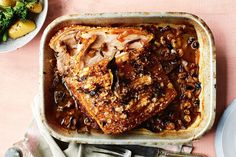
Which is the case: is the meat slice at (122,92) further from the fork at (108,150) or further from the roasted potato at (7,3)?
the roasted potato at (7,3)

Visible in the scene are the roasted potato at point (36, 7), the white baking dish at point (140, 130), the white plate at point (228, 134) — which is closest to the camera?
the white baking dish at point (140, 130)

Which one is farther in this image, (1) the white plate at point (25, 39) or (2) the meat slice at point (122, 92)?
(1) the white plate at point (25, 39)

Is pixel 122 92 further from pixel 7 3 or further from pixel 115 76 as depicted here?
pixel 7 3

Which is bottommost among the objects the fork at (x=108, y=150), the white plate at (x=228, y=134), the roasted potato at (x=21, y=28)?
the fork at (x=108, y=150)

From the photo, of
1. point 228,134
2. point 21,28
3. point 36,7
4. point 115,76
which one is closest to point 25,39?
point 21,28

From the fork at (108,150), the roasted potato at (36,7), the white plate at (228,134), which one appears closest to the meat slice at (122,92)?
the fork at (108,150)

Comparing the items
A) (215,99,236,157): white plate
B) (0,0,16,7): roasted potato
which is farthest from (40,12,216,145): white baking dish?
(0,0,16,7): roasted potato

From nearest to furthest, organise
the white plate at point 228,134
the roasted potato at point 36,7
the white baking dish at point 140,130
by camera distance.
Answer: the white baking dish at point 140,130
the white plate at point 228,134
the roasted potato at point 36,7

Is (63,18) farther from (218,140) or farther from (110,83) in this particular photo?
(218,140)

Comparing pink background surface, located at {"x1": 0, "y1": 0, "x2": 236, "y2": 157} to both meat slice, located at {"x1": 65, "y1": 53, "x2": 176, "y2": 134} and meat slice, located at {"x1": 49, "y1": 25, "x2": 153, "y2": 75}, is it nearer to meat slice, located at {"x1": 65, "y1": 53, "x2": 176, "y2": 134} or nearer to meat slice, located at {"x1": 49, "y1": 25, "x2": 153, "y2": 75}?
meat slice, located at {"x1": 49, "y1": 25, "x2": 153, "y2": 75}
